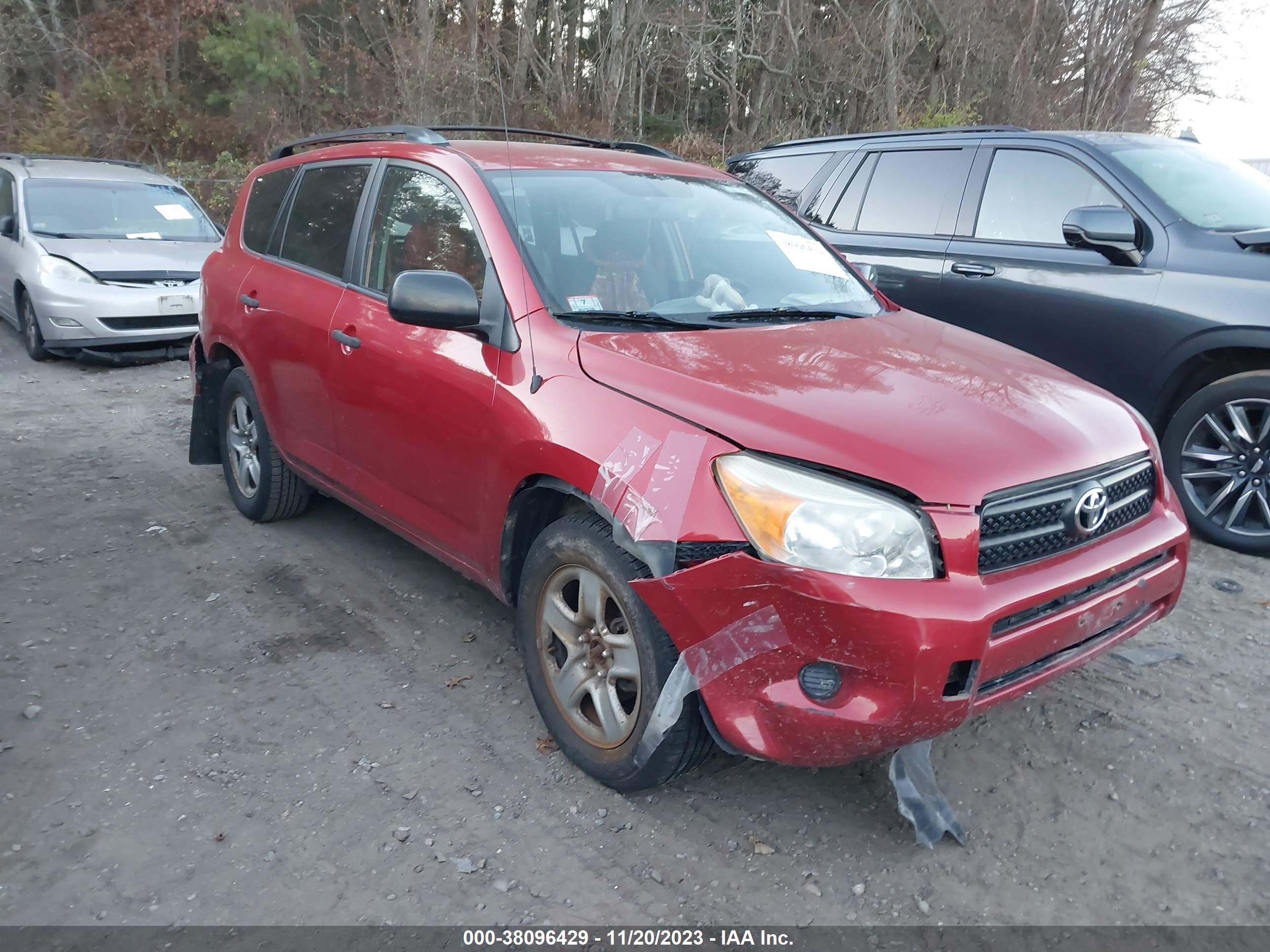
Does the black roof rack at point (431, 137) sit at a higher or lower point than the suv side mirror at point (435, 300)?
higher

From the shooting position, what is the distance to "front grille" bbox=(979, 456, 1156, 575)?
2443 mm

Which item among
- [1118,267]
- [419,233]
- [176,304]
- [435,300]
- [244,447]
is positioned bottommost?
[176,304]

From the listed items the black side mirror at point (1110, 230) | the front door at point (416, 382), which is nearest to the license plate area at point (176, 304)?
the front door at point (416, 382)

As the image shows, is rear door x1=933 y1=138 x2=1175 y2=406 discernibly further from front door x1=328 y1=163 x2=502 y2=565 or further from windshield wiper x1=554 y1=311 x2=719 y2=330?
front door x1=328 y1=163 x2=502 y2=565

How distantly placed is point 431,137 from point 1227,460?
3.90 m

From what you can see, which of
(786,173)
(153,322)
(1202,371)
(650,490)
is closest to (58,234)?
(153,322)

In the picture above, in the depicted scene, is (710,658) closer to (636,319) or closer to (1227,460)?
(636,319)

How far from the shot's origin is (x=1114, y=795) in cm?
291

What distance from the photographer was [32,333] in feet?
30.0

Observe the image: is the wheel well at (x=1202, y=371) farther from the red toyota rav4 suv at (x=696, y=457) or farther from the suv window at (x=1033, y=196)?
the red toyota rav4 suv at (x=696, y=457)

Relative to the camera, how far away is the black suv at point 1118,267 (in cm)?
458

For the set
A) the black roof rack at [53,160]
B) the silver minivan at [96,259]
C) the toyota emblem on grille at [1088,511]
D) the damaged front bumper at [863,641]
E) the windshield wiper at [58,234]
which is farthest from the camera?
the black roof rack at [53,160]

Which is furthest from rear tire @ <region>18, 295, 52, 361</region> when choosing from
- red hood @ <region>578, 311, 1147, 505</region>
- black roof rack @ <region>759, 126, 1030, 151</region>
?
red hood @ <region>578, 311, 1147, 505</region>
